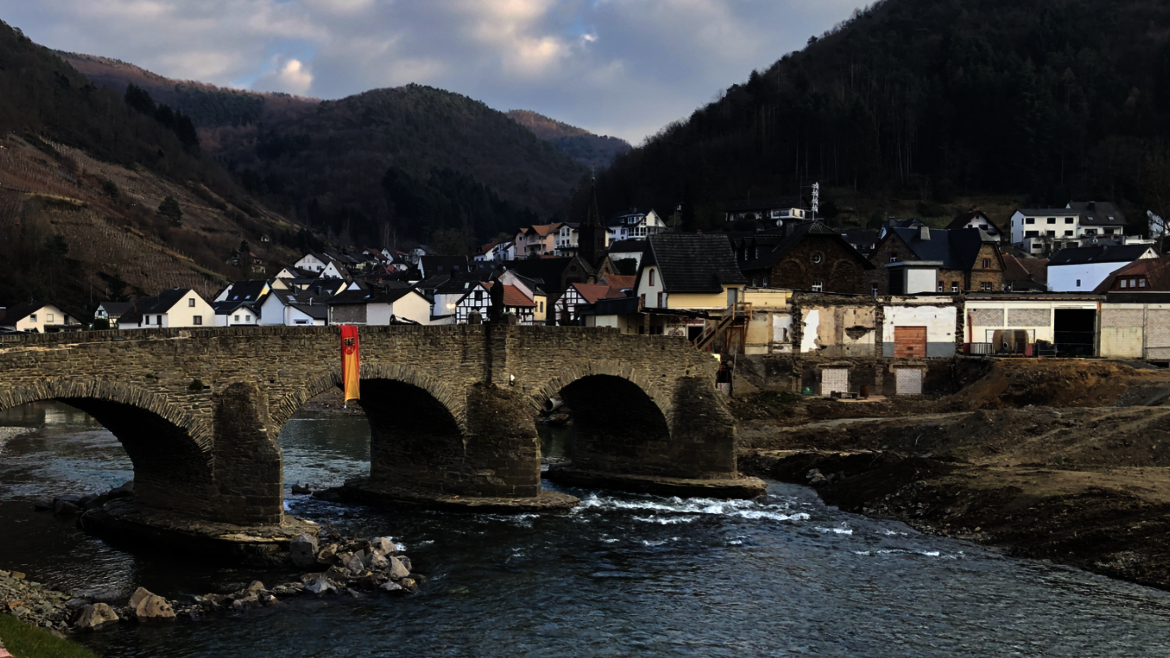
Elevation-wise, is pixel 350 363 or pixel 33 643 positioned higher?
pixel 350 363

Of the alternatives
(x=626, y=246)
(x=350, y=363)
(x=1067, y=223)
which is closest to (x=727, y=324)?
(x=350, y=363)

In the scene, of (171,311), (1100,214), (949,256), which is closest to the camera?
(171,311)

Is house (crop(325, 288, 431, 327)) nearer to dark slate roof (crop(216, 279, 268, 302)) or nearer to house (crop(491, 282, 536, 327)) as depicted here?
house (crop(491, 282, 536, 327))

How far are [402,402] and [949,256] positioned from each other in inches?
2381

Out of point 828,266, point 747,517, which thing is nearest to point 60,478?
point 747,517

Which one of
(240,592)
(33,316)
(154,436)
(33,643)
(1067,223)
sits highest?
(1067,223)

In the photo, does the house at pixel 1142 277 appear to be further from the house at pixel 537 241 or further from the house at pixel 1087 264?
the house at pixel 537 241

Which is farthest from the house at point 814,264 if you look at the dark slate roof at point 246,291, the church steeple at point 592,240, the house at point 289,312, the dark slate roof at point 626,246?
the church steeple at point 592,240

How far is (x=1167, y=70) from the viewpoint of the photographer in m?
123

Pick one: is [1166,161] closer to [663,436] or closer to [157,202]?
[663,436]

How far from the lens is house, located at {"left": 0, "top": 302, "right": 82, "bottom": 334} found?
78.5 metres

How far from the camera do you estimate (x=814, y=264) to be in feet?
202

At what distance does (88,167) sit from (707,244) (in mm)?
126505

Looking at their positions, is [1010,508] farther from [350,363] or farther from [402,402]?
[350,363]
